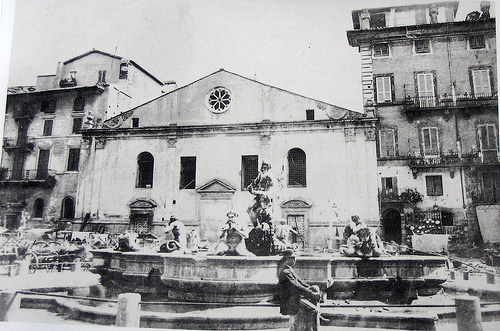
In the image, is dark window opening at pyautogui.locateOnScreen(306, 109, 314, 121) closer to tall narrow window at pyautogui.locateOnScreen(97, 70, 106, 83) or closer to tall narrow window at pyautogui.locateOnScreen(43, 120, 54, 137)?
tall narrow window at pyautogui.locateOnScreen(97, 70, 106, 83)

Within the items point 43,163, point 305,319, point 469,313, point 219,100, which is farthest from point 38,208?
point 469,313

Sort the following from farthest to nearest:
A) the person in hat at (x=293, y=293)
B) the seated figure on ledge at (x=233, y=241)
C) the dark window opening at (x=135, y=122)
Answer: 1. the dark window opening at (x=135, y=122)
2. the seated figure on ledge at (x=233, y=241)
3. the person in hat at (x=293, y=293)

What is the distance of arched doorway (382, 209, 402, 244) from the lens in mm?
5852

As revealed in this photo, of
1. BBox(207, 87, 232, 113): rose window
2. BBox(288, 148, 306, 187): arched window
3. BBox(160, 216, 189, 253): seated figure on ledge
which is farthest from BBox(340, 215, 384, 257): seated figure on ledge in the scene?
BBox(207, 87, 232, 113): rose window

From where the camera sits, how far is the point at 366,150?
7.05m

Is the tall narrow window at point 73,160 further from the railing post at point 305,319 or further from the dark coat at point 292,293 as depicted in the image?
the railing post at point 305,319

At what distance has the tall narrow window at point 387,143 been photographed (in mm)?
6479

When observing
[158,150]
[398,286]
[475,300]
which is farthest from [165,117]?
[475,300]

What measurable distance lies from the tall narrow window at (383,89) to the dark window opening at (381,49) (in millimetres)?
430

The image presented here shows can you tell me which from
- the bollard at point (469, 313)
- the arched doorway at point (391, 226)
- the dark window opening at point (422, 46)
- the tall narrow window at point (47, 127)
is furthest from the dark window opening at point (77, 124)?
the bollard at point (469, 313)

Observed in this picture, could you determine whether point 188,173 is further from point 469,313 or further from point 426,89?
point 469,313

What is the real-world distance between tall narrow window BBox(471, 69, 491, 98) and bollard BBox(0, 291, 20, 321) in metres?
6.48

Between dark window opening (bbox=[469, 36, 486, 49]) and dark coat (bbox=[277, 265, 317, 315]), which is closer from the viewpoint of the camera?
dark coat (bbox=[277, 265, 317, 315])

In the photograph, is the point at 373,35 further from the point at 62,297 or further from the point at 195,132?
the point at 62,297
